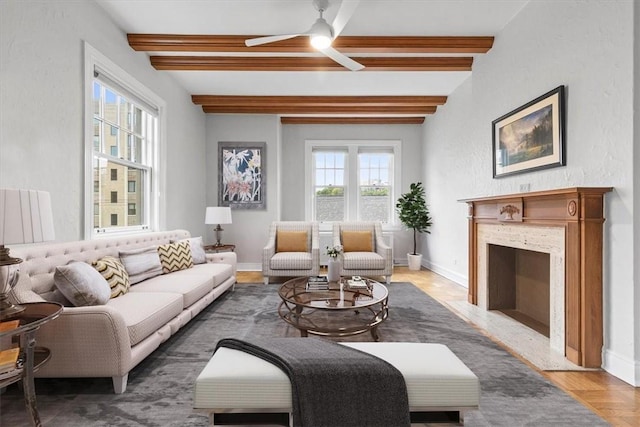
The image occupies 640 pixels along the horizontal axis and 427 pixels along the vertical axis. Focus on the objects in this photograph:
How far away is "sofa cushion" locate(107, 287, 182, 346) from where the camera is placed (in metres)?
2.13

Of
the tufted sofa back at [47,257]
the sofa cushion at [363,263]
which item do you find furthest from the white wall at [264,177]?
the tufted sofa back at [47,257]

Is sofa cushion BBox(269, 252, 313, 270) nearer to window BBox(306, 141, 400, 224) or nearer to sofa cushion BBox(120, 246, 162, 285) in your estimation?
sofa cushion BBox(120, 246, 162, 285)

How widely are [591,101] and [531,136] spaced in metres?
0.64

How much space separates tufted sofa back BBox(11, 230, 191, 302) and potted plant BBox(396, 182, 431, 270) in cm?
464

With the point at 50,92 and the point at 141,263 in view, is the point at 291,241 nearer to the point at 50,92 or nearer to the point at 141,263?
the point at 141,263

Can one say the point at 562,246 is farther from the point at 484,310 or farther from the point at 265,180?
the point at 265,180

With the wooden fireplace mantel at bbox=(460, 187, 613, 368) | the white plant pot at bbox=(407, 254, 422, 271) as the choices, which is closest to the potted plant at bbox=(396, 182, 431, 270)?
the white plant pot at bbox=(407, 254, 422, 271)

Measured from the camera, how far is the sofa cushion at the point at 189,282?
294cm

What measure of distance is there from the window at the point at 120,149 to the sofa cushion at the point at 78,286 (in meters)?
0.85

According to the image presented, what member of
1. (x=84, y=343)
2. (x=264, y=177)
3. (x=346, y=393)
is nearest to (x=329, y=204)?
(x=264, y=177)

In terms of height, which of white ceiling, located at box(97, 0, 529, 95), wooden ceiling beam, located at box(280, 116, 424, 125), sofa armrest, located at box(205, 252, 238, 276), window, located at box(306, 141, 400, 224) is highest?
white ceiling, located at box(97, 0, 529, 95)

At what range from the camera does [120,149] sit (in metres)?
3.73

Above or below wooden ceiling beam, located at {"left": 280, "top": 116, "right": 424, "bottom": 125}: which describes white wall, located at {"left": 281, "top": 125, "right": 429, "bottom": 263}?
below

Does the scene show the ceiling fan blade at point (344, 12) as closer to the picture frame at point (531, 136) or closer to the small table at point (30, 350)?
the picture frame at point (531, 136)
